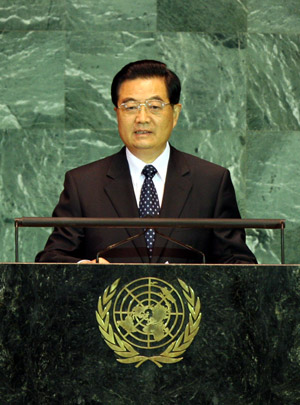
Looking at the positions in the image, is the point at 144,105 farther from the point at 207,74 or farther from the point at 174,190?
the point at 207,74

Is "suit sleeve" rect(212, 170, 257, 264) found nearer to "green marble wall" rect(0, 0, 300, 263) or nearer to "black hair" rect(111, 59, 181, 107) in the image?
"black hair" rect(111, 59, 181, 107)

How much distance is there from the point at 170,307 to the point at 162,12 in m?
3.02

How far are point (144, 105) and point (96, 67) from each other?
5.37 ft

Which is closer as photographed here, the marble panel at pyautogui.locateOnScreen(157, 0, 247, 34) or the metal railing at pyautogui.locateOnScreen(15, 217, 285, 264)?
the metal railing at pyautogui.locateOnScreen(15, 217, 285, 264)

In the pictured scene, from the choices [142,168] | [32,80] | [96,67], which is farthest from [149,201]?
[32,80]

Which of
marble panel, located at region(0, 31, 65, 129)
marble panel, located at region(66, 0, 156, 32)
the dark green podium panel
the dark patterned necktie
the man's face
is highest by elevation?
marble panel, located at region(66, 0, 156, 32)

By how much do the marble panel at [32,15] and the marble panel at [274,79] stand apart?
1.17m

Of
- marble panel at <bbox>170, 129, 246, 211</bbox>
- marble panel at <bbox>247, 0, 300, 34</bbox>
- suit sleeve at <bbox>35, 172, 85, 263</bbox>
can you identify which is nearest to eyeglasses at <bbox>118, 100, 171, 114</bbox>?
suit sleeve at <bbox>35, 172, 85, 263</bbox>

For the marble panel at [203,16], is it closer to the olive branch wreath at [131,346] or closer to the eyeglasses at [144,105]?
the eyeglasses at [144,105]

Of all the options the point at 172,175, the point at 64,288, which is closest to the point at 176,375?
the point at 64,288

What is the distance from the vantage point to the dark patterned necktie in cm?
367

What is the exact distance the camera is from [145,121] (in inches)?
149

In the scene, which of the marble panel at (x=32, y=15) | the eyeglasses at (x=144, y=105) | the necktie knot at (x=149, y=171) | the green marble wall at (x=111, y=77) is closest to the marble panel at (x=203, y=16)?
the green marble wall at (x=111, y=77)

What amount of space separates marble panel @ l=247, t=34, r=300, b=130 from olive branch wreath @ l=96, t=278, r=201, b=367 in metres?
2.84
